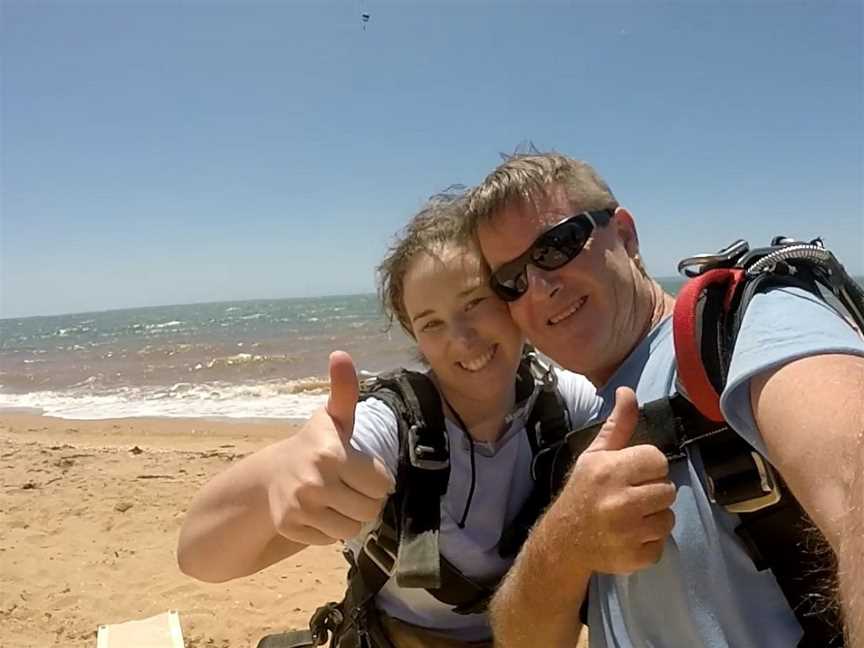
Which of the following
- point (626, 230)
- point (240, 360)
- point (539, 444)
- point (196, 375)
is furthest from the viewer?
point (240, 360)

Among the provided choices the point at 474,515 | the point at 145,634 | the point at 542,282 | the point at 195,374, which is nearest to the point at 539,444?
the point at 474,515

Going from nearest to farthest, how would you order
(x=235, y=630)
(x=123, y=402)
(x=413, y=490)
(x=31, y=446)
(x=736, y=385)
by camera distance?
1. (x=736, y=385)
2. (x=413, y=490)
3. (x=235, y=630)
4. (x=31, y=446)
5. (x=123, y=402)

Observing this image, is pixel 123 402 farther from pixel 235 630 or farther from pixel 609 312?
pixel 609 312

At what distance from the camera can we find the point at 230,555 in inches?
71.8

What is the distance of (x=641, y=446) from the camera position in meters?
1.45

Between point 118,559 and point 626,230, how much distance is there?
17.7ft

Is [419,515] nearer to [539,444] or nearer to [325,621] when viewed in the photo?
[539,444]

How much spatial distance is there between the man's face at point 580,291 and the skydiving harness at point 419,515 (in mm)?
320

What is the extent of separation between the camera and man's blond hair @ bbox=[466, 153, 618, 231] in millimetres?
2066

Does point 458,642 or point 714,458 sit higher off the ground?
point 714,458

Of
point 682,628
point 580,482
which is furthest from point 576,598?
point 580,482

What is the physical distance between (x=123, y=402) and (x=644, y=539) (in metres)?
15.6

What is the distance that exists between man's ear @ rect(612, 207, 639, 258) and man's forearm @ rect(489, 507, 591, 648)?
3.17 ft

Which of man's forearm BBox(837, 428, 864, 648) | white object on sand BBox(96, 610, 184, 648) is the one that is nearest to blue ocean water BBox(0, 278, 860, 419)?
white object on sand BBox(96, 610, 184, 648)
